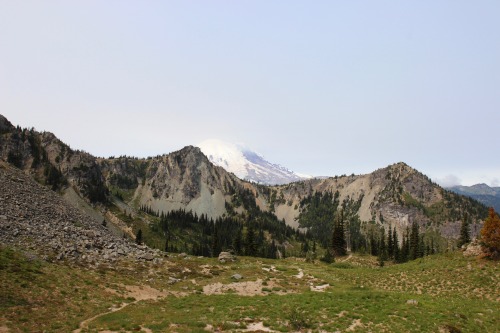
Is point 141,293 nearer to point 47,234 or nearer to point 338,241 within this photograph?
point 47,234

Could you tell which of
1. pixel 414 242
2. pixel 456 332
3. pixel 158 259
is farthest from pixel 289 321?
pixel 414 242

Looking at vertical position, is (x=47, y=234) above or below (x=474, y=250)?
below

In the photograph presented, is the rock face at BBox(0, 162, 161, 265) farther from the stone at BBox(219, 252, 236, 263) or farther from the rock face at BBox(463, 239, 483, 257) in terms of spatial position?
the rock face at BBox(463, 239, 483, 257)

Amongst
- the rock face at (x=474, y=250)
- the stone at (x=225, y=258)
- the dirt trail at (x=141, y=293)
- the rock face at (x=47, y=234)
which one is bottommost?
the dirt trail at (x=141, y=293)

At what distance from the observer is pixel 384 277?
191 feet

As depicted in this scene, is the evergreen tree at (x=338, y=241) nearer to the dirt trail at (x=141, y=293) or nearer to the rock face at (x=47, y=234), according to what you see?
the rock face at (x=47, y=234)

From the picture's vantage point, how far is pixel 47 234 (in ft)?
162

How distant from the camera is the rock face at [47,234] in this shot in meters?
45.1

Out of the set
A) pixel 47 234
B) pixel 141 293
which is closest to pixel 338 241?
pixel 141 293

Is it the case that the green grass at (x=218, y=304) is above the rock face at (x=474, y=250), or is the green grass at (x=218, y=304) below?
below

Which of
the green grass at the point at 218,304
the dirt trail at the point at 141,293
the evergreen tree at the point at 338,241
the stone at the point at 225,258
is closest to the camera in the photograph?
the green grass at the point at 218,304

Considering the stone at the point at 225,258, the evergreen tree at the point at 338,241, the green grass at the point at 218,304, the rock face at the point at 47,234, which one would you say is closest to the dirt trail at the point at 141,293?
the green grass at the point at 218,304

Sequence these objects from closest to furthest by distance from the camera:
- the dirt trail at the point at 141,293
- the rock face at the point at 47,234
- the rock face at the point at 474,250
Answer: the dirt trail at the point at 141,293, the rock face at the point at 47,234, the rock face at the point at 474,250

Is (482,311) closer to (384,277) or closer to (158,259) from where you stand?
(384,277)
